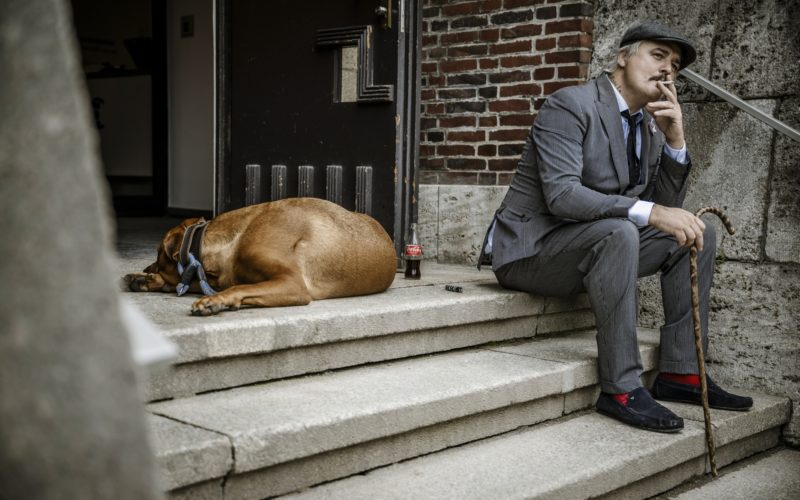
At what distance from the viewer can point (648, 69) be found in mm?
3613

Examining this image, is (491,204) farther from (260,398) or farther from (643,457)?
(260,398)

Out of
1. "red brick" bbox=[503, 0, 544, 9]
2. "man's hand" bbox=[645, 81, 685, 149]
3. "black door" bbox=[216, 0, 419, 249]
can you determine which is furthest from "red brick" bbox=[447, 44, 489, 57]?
"man's hand" bbox=[645, 81, 685, 149]

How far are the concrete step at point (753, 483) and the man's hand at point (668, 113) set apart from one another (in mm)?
1512

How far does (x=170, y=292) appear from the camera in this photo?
11.5ft

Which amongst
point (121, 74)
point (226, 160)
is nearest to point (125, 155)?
point (121, 74)

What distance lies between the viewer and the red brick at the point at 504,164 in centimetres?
493

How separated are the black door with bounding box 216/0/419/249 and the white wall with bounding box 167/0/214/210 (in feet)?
9.41

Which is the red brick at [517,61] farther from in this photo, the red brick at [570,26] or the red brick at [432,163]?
the red brick at [432,163]

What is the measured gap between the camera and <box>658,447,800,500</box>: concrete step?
10.9 feet

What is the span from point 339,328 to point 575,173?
1.26 metres

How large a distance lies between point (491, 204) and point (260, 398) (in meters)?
2.69

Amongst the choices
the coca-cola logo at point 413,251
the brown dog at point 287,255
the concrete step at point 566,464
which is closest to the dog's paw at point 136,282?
the brown dog at point 287,255

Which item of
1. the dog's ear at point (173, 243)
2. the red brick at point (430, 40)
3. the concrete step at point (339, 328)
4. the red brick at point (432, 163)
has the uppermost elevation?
the red brick at point (430, 40)

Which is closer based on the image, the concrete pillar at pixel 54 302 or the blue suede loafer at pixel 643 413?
the concrete pillar at pixel 54 302
